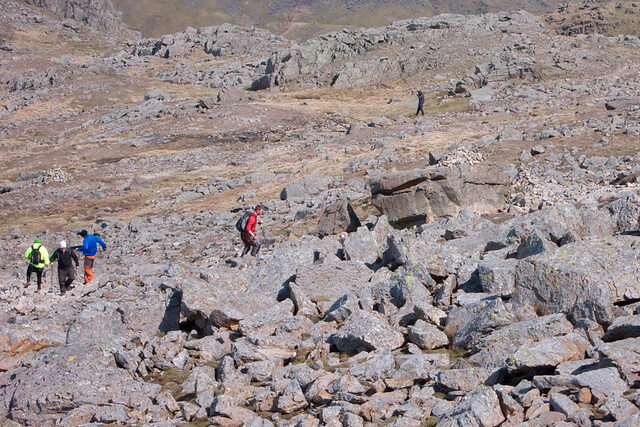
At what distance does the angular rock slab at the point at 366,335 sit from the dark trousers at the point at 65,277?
9.20 meters

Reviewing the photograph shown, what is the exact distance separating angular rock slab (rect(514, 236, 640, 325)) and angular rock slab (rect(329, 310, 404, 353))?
5.34 ft

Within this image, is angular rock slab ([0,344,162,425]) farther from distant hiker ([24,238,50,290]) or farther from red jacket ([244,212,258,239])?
distant hiker ([24,238,50,290])

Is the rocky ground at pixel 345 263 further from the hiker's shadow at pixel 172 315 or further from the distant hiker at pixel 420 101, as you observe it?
the distant hiker at pixel 420 101

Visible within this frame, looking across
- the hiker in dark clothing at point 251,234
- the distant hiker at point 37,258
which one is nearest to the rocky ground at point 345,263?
the distant hiker at point 37,258

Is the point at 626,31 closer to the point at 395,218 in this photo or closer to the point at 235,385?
the point at 395,218

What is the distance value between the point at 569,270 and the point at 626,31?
58.1 m

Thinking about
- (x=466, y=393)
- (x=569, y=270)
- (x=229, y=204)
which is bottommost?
(x=229, y=204)

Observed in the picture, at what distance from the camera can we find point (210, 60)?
71.8 meters

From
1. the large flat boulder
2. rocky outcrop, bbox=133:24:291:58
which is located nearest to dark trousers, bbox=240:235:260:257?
the large flat boulder

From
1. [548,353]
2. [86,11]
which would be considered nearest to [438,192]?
[548,353]

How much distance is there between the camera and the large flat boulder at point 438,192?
15.5 meters

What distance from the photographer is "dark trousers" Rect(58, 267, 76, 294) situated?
600 inches

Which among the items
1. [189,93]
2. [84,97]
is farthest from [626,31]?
[84,97]

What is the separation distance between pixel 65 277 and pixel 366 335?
32.7ft
